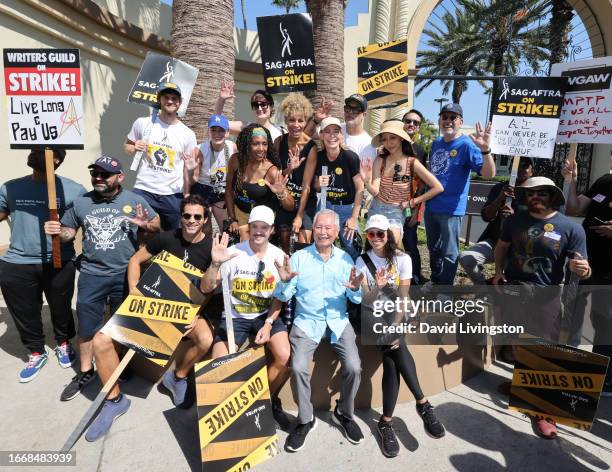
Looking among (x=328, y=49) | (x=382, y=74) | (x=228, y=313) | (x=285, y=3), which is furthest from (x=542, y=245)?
(x=285, y=3)

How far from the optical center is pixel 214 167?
14.3 ft

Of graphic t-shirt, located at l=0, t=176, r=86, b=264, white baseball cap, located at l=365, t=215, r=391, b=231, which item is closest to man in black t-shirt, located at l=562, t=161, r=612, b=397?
white baseball cap, located at l=365, t=215, r=391, b=231

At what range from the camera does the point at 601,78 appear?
12.8 feet

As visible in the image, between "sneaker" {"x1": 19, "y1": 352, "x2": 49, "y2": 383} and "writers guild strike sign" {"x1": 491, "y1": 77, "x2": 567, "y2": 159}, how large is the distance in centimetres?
514

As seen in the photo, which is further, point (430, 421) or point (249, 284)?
point (249, 284)

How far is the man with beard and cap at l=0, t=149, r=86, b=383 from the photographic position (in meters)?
3.62

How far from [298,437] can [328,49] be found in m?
7.08

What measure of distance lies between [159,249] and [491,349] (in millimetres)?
3525

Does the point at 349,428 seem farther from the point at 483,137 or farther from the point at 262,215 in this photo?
the point at 483,137

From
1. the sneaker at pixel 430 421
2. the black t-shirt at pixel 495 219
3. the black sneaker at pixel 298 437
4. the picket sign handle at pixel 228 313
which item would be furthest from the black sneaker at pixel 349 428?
the black t-shirt at pixel 495 219

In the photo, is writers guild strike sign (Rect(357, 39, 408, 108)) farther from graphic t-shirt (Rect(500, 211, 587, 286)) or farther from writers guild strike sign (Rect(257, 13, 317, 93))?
graphic t-shirt (Rect(500, 211, 587, 286))

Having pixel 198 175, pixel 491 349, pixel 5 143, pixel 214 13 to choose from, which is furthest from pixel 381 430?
pixel 5 143

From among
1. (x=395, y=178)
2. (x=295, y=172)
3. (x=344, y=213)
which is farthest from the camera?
(x=295, y=172)

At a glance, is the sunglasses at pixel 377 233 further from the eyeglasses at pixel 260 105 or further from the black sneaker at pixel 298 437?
the eyeglasses at pixel 260 105
